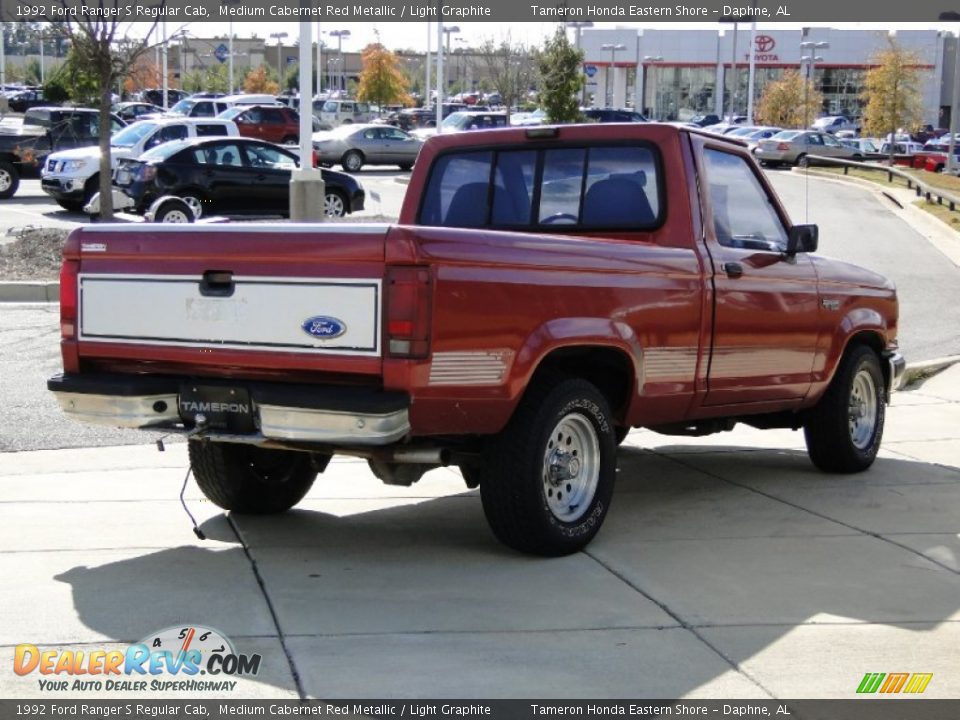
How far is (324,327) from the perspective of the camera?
5711 millimetres

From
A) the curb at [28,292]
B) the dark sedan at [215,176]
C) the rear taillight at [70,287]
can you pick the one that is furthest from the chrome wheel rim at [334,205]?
the rear taillight at [70,287]

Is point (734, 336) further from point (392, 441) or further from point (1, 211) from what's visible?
point (1, 211)

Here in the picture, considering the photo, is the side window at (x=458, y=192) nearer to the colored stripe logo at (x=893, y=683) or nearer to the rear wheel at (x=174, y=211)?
the colored stripe logo at (x=893, y=683)

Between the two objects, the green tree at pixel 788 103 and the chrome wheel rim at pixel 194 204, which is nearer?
the chrome wheel rim at pixel 194 204

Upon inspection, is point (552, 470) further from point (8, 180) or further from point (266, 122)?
point (266, 122)

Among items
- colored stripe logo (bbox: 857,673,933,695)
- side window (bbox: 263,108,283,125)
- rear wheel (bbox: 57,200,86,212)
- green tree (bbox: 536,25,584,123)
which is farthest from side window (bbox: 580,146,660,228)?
side window (bbox: 263,108,283,125)

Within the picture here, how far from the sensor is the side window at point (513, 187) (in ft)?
25.3

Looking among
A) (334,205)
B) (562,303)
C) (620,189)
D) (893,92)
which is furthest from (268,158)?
(893,92)

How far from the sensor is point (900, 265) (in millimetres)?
23078

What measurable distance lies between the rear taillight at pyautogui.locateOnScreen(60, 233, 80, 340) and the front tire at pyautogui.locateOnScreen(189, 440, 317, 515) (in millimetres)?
884

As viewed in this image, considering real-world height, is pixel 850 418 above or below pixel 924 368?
above

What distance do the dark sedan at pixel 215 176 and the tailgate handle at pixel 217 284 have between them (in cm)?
1717

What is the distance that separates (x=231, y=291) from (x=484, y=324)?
3.59 ft

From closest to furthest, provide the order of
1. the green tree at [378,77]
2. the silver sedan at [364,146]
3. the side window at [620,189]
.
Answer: the side window at [620,189]
the silver sedan at [364,146]
the green tree at [378,77]
